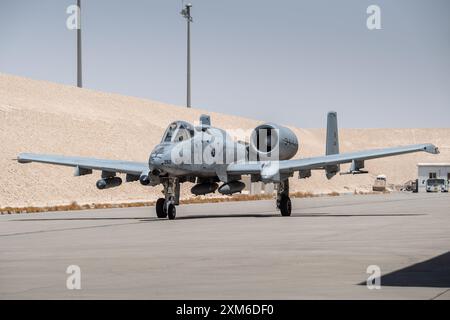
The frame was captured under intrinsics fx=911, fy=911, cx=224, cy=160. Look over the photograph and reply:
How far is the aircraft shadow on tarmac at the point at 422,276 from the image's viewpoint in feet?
42.0

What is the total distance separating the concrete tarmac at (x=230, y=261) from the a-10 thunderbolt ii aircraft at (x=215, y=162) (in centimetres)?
588

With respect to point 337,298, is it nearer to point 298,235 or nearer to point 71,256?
point 71,256

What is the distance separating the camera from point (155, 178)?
34.8 m

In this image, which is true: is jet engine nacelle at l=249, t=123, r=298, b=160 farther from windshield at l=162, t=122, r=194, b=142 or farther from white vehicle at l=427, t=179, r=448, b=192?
white vehicle at l=427, t=179, r=448, b=192

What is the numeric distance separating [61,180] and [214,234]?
51472 mm

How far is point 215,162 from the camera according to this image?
37.2 meters

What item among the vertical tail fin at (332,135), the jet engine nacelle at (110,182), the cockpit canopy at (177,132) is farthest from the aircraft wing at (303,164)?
the vertical tail fin at (332,135)

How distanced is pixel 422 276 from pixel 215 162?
23.6 meters

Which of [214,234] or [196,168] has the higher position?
[196,168]

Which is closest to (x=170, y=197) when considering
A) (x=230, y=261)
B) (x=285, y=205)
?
(x=285, y=205)

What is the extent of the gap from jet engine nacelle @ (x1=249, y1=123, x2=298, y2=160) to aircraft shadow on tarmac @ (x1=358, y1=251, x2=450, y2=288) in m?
23.1
